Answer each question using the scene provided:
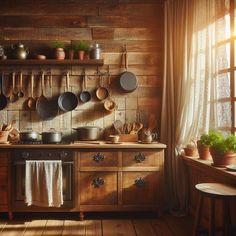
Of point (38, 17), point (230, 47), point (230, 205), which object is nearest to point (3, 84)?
point (38, 17)

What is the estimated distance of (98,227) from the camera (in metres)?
3.35

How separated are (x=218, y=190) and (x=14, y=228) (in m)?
2.09

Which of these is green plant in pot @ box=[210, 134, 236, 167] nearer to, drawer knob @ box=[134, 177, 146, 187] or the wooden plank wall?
drawer knob @ box=[134, 177, 146, 187]

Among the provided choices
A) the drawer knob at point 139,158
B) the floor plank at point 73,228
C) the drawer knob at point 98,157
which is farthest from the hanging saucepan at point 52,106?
the floor plank at point 73,228

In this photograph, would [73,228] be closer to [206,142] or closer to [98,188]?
[98,188]

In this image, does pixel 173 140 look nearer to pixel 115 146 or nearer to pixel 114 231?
pixel 115 146

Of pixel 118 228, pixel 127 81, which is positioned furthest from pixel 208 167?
pixel 127 81

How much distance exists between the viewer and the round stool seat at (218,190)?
7.54ft

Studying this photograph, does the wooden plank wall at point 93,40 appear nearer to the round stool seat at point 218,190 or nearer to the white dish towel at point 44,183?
the white dish towel at point 44,183

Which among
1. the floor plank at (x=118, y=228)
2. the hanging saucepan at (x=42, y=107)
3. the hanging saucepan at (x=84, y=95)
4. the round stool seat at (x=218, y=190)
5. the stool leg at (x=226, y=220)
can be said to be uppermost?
the hanging saucepan at (x=84, y=95)

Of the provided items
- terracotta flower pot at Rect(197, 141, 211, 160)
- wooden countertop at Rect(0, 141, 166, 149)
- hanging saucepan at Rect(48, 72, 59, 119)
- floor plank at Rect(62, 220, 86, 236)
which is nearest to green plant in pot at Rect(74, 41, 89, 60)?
hanging saucepan at Rect(48, 72, 59, 119)

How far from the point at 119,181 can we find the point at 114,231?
21.3 inches

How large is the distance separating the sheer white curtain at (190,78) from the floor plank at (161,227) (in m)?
0.39

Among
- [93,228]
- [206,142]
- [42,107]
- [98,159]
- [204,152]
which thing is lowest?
[93,228]
